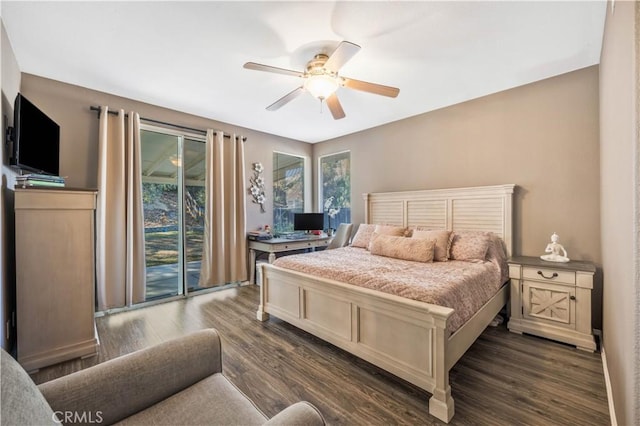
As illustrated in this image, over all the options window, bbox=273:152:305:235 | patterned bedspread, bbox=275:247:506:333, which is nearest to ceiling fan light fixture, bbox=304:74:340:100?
patterned bedspread, bbox=275:247:506:333

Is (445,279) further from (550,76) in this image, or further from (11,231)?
(11,231)

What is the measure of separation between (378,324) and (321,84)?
1983 millimetres

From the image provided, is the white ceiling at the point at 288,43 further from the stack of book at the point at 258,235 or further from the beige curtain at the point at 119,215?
the stack of book at the point at 258,235

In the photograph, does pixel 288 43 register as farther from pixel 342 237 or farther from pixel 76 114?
pixel 342 237

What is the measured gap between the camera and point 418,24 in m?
2.00

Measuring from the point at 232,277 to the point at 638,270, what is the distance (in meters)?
4.12

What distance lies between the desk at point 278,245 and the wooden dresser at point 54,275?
2.03 metres

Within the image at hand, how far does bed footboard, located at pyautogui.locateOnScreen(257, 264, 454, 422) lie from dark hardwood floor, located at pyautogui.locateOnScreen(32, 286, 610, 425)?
0.44ft

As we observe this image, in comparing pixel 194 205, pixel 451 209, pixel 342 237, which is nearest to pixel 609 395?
pixel 451 209

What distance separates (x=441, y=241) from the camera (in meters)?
2.98

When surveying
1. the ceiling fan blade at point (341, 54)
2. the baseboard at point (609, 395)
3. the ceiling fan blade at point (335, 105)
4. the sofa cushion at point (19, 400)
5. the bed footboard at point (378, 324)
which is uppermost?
the ceiling fan blade at point (341, 54)

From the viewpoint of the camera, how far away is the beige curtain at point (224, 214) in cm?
394

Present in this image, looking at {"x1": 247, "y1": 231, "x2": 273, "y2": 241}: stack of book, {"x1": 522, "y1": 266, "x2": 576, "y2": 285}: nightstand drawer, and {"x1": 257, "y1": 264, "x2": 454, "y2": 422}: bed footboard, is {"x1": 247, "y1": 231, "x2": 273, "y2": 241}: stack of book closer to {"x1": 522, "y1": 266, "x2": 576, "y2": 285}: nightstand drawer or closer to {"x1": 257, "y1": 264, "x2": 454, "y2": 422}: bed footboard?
{"x1": 257, "y1": 264, "x2": 454, "y2": 422}: bed footboard

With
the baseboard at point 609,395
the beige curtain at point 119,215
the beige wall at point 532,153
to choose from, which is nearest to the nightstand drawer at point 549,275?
the beige wall at point 532,153
